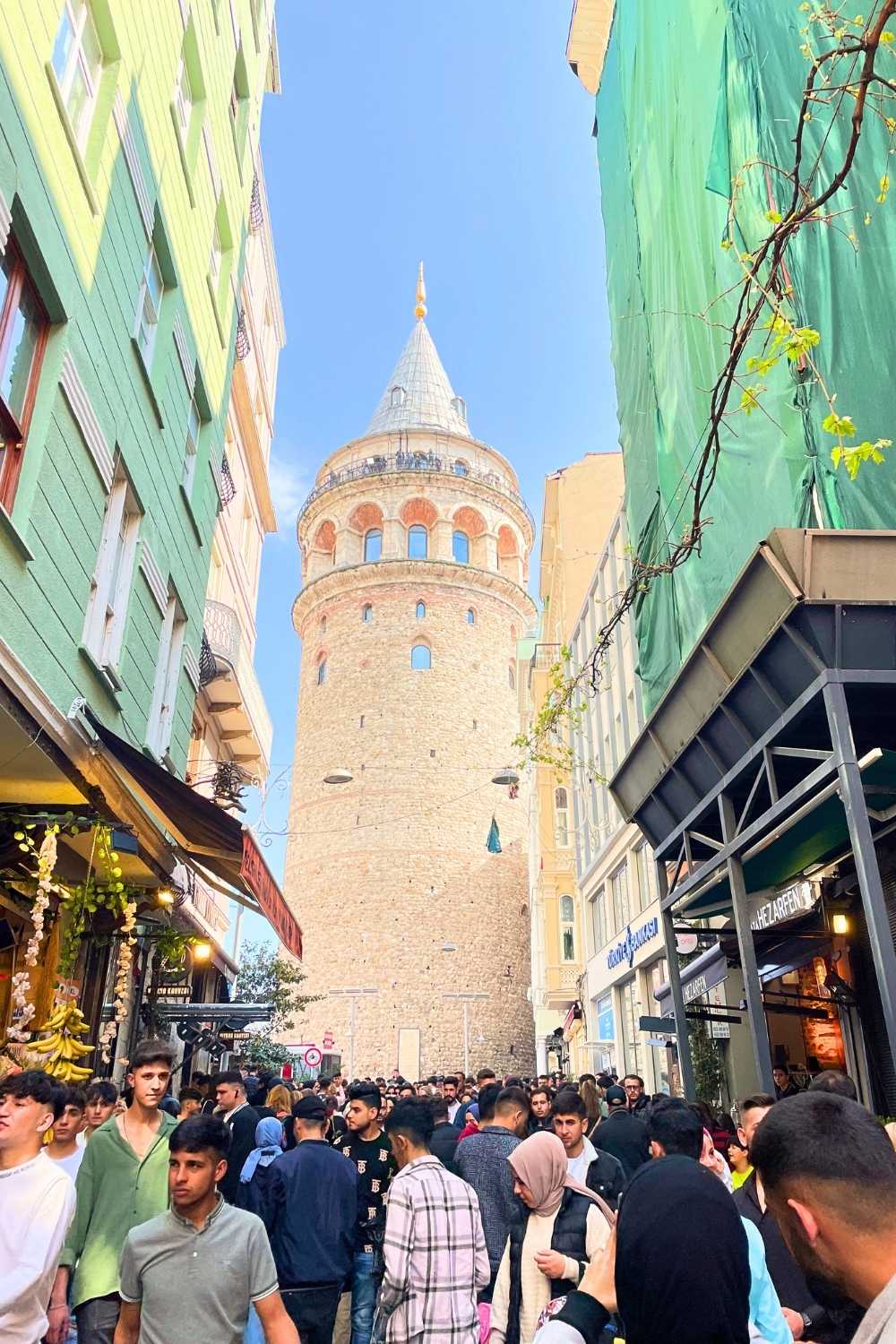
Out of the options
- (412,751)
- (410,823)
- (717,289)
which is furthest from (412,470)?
(717,289)

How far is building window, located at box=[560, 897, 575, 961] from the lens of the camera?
102ft

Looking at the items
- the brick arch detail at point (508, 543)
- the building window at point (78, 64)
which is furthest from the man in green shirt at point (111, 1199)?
the brick arch detail at point (508, 543)

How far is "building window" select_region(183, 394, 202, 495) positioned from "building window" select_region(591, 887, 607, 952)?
14.3m

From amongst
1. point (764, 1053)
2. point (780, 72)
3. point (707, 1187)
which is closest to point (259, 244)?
point (780, 72)

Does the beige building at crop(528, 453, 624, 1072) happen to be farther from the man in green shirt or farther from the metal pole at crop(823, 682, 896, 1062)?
the man in green shirt

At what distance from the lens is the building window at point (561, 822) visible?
3209cm

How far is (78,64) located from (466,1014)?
1274 inches

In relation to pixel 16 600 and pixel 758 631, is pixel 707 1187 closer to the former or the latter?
pixel 758 631

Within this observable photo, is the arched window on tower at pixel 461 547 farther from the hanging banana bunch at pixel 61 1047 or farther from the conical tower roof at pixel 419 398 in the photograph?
the hanging banana bunch at pixel 61 1047

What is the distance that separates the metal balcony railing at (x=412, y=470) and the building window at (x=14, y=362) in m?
36.0

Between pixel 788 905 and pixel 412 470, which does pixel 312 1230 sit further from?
pixel 412 470

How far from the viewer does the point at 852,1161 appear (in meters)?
1.98

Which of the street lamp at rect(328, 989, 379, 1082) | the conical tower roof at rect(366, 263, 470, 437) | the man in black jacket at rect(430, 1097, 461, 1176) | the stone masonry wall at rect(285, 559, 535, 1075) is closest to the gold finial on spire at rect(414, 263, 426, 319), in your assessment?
the conical tower roof at rect(366, 263, 470, 437)

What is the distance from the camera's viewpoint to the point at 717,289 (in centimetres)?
984
